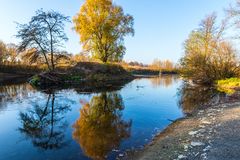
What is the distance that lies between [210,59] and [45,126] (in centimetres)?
2099

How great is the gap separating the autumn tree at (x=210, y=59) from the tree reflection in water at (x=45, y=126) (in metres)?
18.0

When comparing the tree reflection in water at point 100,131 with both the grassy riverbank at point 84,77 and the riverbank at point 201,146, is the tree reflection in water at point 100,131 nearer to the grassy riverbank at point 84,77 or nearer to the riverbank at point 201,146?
the riverbank at point 201,146

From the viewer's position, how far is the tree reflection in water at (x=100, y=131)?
5.68m

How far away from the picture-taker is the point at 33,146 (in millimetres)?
5867

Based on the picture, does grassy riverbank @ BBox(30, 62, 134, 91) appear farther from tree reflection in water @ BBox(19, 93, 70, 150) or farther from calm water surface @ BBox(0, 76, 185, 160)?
Result: calm water surface @ BBox(0, 76, 185, 160)

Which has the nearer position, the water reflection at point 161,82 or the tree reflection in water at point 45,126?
the tree reflection in water at point 45,126

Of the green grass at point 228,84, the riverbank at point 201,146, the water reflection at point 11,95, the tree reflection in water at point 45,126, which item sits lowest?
the tree reflection in water at point 45,126

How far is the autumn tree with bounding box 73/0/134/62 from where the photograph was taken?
91.2 feet

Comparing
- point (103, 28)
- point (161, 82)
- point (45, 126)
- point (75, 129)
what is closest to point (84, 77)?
point (103, 28)

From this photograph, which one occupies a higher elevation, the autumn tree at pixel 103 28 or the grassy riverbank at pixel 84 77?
the autumn tree at pixel 103 28

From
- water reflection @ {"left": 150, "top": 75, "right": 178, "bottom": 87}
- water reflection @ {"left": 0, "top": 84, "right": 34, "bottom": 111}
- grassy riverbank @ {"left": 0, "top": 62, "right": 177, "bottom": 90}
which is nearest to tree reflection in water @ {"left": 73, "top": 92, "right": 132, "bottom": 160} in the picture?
water reflection @ {"left": 0, "top": 84, "right": 34, "bottom": 111}

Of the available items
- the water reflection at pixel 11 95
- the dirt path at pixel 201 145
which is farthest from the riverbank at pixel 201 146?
the water reflection at pixel 11 95

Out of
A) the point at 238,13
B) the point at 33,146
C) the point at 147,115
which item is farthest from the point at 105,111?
the point at 238,13

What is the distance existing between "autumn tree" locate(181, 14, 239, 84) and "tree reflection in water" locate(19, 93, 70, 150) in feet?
58.9
